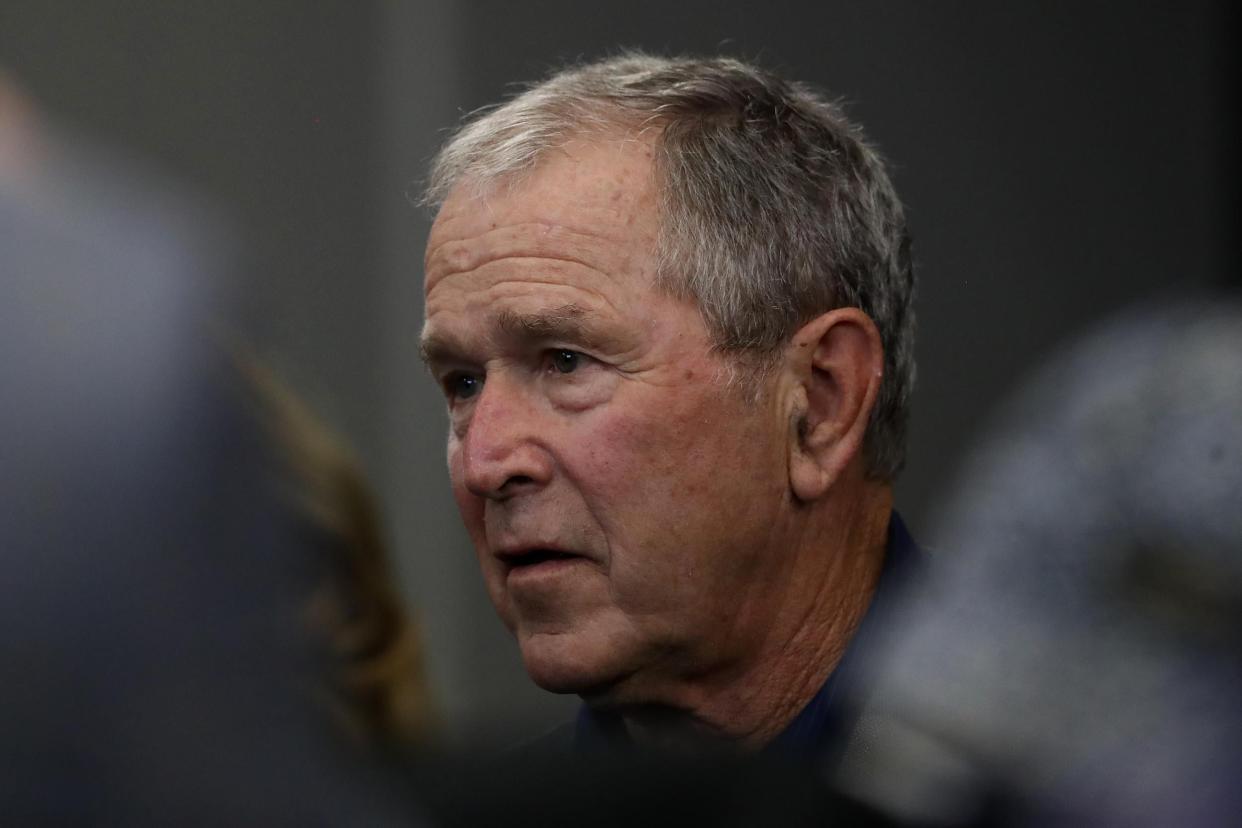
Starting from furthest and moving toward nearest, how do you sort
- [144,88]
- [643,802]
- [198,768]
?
[144,88], [643,802], [198,768]

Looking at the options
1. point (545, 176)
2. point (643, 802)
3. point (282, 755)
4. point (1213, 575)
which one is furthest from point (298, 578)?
point (545, 176)

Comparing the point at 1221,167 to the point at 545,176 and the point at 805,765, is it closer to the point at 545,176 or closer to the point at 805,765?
the point at 545,176

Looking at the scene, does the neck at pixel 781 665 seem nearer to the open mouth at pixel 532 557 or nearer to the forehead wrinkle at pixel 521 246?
the open mouth at pixel 532 557

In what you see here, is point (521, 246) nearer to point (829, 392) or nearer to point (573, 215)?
point (573, 215)

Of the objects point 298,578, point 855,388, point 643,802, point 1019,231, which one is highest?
point 1019,231

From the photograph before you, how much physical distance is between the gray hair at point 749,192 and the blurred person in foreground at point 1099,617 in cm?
134

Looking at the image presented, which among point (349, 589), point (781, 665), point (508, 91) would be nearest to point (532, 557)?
point (781, 665)

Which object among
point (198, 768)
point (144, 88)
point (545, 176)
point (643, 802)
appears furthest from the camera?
point (144, 88)

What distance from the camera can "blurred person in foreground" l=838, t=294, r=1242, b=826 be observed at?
101 cm

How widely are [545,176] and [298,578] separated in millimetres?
1571

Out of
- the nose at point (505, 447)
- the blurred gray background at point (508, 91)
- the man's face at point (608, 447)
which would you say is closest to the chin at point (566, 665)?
the man's face at point (608, 447)

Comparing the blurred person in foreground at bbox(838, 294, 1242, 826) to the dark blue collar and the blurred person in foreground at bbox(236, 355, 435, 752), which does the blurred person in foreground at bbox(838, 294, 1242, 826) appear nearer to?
the blurred person in foreground at bbox(236, 355, 435, 752)

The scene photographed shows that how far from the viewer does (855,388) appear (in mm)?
2648

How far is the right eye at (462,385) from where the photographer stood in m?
2.68
